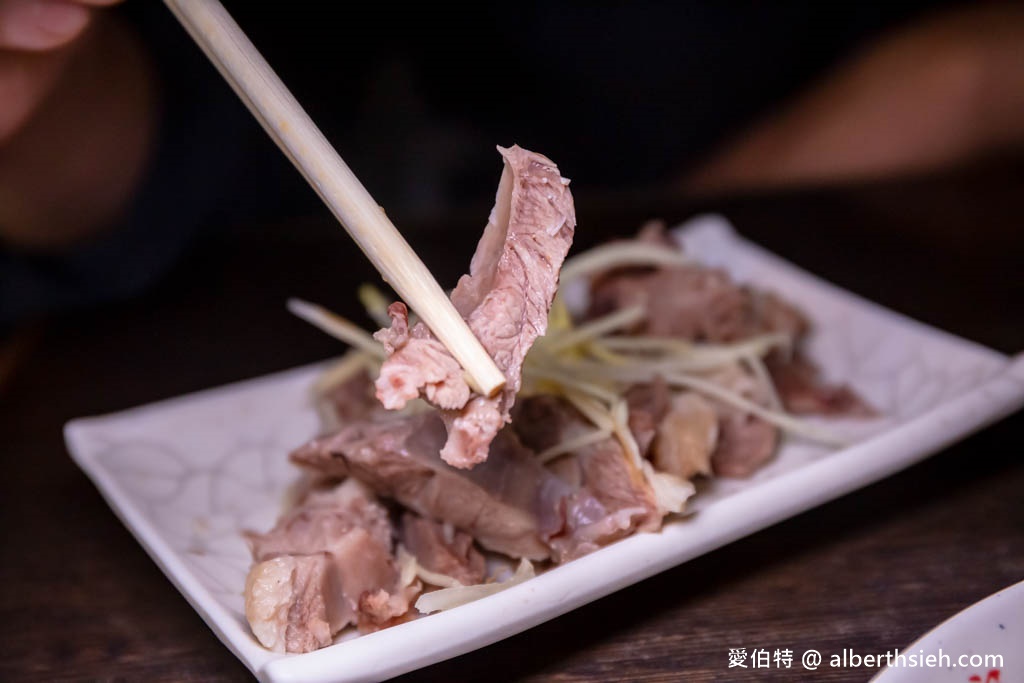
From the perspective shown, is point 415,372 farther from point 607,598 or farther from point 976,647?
point 976,647

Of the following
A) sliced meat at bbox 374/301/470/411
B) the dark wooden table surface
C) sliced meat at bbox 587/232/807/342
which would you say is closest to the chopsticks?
sliced meat at bbox 374/301/470/411

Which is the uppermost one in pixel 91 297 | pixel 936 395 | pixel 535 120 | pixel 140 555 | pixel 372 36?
pixel 372 36

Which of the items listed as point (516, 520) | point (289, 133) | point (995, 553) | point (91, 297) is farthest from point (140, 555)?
point (995, 553)

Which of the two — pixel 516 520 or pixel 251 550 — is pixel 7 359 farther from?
pixel 516 520

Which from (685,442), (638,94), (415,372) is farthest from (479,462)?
(638,94)

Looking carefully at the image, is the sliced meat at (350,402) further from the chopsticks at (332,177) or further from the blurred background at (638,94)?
the blurred background at (638,94)

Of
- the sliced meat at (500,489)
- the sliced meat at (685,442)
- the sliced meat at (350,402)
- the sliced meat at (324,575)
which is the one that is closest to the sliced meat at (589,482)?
the sliced meat at (500,489)

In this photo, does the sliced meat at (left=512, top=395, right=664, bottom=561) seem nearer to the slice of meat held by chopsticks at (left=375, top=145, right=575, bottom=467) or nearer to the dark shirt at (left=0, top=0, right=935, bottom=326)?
the slice of meat held by chopsticks at (left=375, top=145, right=575, bottom=467)
